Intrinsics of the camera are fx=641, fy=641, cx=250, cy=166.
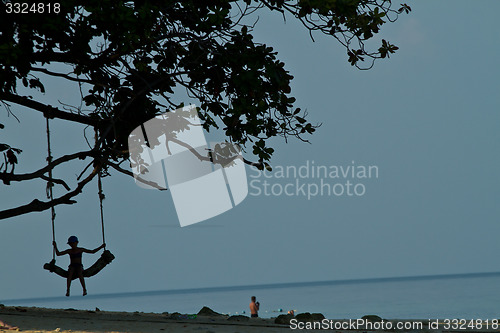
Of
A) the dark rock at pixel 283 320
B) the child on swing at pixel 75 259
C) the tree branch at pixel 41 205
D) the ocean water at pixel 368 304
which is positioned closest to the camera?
the tree branch at pixel 41 205

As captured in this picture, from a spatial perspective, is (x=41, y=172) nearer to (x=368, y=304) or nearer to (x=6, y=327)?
(x=6, y=327)

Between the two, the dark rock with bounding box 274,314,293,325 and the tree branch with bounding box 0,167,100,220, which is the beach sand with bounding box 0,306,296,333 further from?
the tree branch with bounding box 0,167,100,220

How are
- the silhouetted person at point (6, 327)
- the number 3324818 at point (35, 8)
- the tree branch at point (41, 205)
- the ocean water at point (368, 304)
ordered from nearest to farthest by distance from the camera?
the silhouetted person at point (6, 327) → the number 3324818 at point (35, 8) → the tree branch at point (41, 205) → the ocean water at point (368, 304)

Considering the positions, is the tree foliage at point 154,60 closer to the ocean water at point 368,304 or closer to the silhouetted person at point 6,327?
the silhouetted person at point 6,327

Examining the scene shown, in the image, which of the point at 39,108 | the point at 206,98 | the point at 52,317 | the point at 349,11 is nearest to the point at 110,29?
the point at 206,98

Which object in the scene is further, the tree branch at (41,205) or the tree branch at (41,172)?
the tree branch at (41,205)


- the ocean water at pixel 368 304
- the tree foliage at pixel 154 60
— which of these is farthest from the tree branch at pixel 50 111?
the ocean water at pixel 368 304

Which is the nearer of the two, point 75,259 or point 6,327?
point 6,327

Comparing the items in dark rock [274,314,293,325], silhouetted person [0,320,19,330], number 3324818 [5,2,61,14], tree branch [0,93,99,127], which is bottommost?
silhouetted person [0,320,19,330]

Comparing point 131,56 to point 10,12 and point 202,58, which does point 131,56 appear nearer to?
point 202,58

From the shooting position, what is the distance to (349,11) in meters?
10.4

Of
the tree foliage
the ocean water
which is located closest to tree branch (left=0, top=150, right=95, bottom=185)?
the tree foliage

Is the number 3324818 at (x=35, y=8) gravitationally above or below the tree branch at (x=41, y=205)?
above

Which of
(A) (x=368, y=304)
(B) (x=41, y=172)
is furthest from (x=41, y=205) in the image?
(A) (x=368, y=304)
